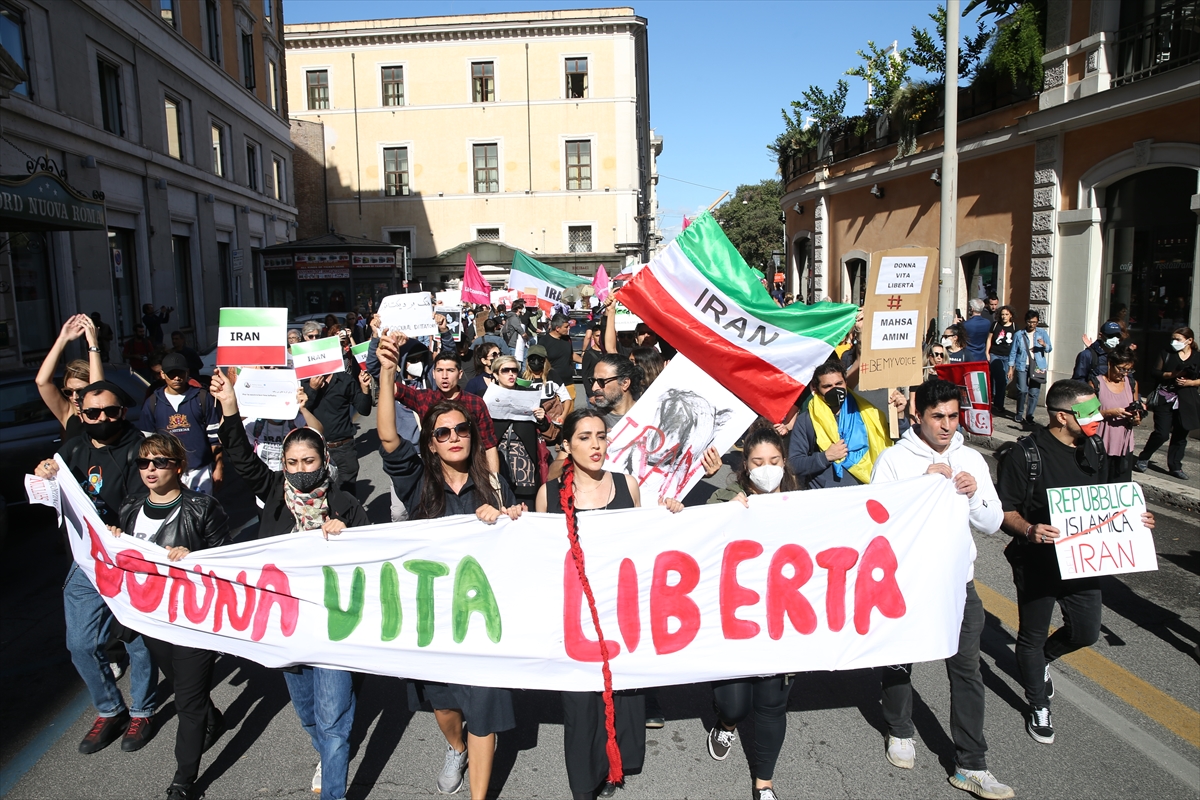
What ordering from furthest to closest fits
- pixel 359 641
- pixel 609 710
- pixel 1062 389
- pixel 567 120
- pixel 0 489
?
1. pixel 567 120
2. pixel 0 489
3. pixel 1062 389
4. pixel 359 641
5. pixel 609 710

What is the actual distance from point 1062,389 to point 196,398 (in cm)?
571

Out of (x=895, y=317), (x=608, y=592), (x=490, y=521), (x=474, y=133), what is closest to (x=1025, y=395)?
(x=895, y=317)

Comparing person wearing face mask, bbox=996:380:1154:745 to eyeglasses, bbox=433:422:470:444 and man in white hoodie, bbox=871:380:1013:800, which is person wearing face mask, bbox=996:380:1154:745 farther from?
eyeglasses, bbox=433:422:470:444

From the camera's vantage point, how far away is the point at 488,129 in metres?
46.7


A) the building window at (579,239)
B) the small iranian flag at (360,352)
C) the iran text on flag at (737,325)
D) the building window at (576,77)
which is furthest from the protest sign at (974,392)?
the building window at (576,77)

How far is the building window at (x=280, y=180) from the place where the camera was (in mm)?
35406

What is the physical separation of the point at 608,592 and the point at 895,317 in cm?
268

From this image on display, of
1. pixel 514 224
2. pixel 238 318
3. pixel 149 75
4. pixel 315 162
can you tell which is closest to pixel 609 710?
pixel 238 318

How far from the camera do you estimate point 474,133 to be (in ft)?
153

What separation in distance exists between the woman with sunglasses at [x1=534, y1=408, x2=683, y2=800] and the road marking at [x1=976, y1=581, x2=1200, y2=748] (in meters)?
2.58

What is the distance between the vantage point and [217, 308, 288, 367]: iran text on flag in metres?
7.12

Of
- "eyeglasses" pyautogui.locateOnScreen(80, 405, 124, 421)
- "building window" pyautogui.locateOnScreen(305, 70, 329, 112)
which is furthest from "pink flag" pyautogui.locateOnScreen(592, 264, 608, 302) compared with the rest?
"building window" pyautogui.locateOnScreen(305, 70, 329, 112)

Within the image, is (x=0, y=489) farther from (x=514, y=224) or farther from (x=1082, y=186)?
(x=514, y=224)

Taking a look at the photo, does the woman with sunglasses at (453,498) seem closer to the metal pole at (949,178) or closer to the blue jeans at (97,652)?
the blue jeans at (97,652)
